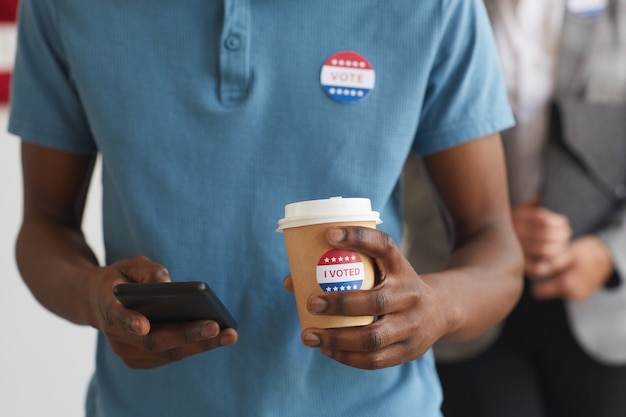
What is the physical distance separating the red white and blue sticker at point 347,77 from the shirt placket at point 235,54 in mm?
107

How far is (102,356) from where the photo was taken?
3.71 feet

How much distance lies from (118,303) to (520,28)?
4.06 ft

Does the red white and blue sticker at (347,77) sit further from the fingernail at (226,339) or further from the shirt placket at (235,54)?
the fingernail at (226,339)

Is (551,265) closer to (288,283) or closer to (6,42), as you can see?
(288,283)

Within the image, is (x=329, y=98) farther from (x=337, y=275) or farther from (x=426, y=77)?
(x=337, y=275)

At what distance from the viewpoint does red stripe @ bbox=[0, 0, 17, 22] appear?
86.8 inches

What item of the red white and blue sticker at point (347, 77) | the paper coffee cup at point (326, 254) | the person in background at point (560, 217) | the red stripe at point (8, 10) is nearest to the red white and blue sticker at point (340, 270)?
the paper coffee cup at point (326, 254)

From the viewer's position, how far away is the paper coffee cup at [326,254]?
84 centimetres

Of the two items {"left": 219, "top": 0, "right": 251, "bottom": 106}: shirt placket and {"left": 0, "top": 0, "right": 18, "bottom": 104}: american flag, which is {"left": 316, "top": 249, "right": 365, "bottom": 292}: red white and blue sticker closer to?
{"left": 219, "top": 0, "right": 251, "bottom": 106}: shirt placket

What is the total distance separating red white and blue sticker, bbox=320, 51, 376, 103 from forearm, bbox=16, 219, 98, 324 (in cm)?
41

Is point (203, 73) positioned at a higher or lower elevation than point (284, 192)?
higher

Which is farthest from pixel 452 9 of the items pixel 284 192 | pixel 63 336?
pixel 63 336

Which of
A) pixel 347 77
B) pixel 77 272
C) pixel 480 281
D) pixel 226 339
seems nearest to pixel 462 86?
pixel 347 77

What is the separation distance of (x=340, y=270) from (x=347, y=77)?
1.02 feet
